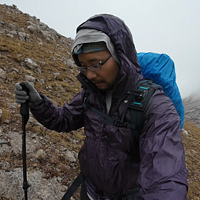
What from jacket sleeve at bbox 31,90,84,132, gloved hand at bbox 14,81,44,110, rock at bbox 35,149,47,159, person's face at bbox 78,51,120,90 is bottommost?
rock at bbox 35,149,47,159

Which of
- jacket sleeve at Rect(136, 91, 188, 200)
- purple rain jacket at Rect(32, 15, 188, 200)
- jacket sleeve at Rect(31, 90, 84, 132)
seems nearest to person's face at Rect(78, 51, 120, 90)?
purple rain jacket at Rect(32, 15, 188, 200)

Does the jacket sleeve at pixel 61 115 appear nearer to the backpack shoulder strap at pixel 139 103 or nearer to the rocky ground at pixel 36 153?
the backpack shoulder strap at pixel 139 103

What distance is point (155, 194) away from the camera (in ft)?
4.69

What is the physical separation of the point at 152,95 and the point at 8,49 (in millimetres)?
12444

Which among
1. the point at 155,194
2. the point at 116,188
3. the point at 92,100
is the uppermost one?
the point at 92,100

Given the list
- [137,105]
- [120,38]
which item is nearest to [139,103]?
[137,105]

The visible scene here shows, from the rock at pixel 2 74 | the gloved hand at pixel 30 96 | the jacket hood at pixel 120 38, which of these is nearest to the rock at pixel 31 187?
the gloved hand at pixel 30 96

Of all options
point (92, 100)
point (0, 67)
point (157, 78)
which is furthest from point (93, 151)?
point (0, 67)

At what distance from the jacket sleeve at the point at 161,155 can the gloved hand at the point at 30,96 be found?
1575mm

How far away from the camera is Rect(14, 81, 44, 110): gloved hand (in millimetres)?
2373

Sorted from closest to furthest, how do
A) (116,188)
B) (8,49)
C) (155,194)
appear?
1. (155,194)
2. (116,188)
3. (8,49)

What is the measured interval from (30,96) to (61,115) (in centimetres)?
56

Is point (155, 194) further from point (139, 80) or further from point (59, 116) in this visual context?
point (59, 116)

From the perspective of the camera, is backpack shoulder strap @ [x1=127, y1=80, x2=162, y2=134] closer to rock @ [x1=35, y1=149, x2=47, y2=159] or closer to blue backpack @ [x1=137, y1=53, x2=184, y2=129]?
blue backpack @ [x1=137, y1=53, x2=184, y2=129]
